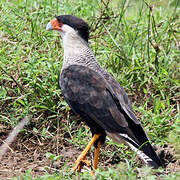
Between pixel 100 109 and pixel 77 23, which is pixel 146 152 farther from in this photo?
pixel 77 23

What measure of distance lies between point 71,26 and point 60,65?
0.71m

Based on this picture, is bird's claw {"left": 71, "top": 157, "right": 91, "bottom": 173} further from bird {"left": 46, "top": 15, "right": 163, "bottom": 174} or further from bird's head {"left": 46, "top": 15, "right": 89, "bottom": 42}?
bird's head {"left": 46, "top": 15, "right": 89, "bottom": 42}

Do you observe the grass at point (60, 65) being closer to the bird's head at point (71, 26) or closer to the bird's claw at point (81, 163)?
the bird's claw at point (81, 163)

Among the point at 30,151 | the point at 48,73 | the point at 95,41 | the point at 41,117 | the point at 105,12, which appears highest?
the point at 105,12

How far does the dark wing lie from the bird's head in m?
0.49

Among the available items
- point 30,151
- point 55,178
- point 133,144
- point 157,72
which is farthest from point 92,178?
point 157,72

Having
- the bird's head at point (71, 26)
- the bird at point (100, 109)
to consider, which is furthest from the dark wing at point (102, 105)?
the bird's head at point (71, 26)

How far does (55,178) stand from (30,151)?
4.01 ft

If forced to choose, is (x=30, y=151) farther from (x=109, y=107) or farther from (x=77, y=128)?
(x=109, y=107)

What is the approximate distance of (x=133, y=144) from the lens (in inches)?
143

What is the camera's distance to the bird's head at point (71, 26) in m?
4.21

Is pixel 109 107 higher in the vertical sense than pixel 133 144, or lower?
higher

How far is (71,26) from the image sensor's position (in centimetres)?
424

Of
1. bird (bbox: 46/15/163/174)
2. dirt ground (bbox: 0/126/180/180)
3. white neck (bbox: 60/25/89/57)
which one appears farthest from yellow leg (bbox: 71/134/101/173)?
white neck (bbox: 60/25/89/57)
